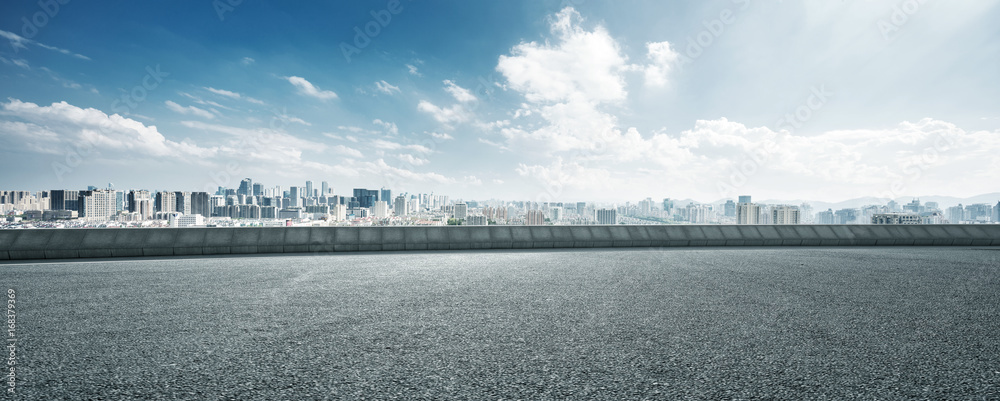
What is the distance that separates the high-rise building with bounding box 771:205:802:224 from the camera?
48.7 ft

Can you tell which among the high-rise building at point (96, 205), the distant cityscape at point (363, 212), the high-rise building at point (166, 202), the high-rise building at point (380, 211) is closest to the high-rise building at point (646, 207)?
the distant cityscape at point (363, 212)

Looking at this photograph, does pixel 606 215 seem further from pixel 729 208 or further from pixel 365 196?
pixel 365 196

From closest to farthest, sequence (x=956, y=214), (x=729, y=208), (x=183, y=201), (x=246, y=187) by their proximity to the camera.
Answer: (x=183, y=201), (x=729, y=208), (x=956, y=214), (x=246, y=187)

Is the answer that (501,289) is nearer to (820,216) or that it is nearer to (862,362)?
(862,362)

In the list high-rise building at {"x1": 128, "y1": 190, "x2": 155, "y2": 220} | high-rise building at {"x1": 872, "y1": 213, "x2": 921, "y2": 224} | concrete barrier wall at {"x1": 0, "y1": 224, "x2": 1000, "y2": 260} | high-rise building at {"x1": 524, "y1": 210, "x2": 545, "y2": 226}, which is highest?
high-rise building at {"x1": 128, "y1": 190, "x2": 155, "y2": 220}

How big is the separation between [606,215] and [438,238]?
589cm

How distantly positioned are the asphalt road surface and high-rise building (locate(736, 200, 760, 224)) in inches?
262

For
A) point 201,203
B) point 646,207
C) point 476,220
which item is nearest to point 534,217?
point 476,220

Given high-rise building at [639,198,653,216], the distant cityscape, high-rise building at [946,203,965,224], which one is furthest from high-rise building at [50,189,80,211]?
high-rise building at [946,203,965,224]

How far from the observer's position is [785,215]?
49.1ft

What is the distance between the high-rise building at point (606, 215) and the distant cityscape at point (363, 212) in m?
0.03

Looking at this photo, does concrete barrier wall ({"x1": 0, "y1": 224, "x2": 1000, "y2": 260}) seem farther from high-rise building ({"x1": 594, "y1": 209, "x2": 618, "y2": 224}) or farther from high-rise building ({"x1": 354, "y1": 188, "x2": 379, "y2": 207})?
high-rise building ({"x1": 354, "y1": 188, "x2": 379, "y2": 207})

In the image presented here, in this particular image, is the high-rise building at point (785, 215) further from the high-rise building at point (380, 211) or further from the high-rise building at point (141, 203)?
the high-rise building at point (141, 203)

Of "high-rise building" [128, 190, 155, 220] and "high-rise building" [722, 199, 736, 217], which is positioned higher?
"high-rise building" [128, 190, 155, 220]
